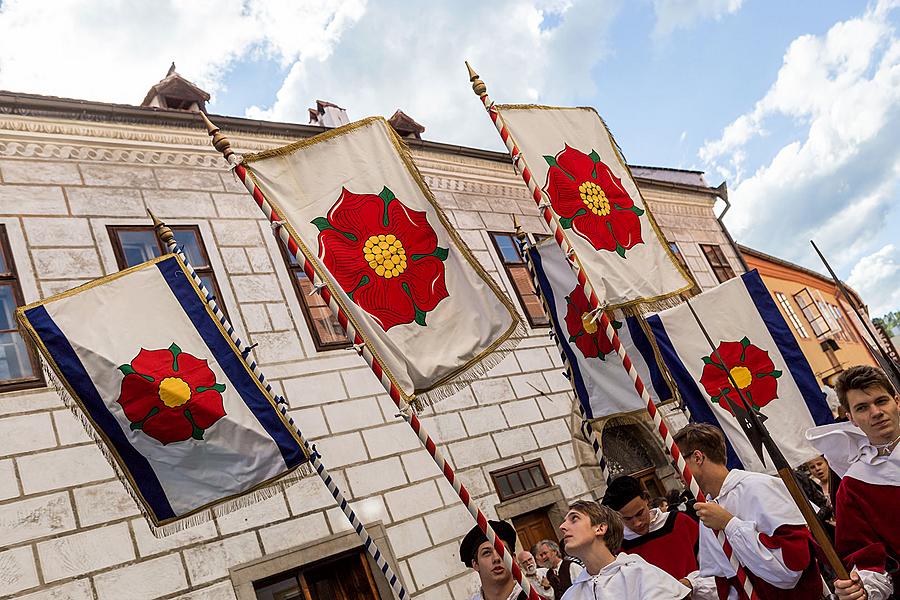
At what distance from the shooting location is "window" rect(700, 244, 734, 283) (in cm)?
1786

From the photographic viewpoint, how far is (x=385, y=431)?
909 cm

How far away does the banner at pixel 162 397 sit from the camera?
5426 mm

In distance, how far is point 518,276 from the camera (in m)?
12.6

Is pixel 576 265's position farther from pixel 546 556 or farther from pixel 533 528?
pixel 533 528

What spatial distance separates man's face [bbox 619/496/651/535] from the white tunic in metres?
1.22

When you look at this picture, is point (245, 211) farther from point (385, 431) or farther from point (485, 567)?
point (485, 567)

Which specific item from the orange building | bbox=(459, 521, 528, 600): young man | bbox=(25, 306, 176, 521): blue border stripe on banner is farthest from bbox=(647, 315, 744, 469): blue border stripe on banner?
the orange building

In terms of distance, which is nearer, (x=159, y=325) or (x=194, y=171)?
(x=159, y=325)

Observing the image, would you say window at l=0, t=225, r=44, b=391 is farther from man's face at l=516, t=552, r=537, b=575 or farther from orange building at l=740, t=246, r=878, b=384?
orange building at l=740, t=246, r=878, b=384

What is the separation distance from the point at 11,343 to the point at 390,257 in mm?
4339

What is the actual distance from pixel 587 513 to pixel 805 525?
1092 mm

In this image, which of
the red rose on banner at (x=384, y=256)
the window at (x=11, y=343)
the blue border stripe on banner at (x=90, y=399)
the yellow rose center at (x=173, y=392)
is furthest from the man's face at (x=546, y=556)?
the window at (x=11, y=343)

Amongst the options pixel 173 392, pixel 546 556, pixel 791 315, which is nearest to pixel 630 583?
pixel 546 556

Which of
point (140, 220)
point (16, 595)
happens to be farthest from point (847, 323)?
point (16, 595)
